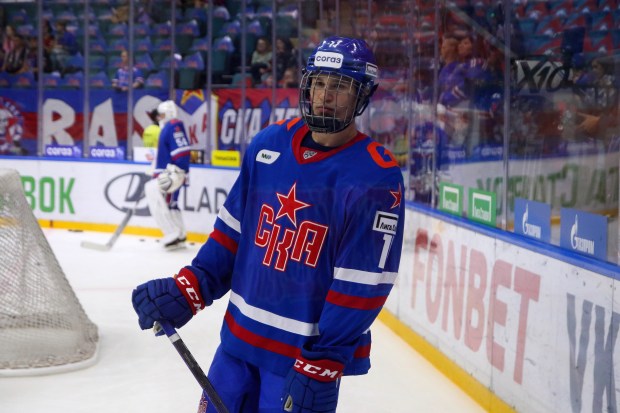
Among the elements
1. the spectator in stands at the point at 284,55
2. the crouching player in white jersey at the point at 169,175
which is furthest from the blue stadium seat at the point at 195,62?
the crouching player in white jersey at the point at 169,175

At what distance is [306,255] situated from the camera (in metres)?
1.70

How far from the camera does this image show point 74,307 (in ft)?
12.6

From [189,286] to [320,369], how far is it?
34 centimetres

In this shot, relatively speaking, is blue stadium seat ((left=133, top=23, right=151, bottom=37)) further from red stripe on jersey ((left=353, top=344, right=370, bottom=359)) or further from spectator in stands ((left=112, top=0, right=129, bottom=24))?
red stripe on jersey ((left=353, top=344, right=370, bottom=359))

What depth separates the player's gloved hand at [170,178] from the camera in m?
6.87

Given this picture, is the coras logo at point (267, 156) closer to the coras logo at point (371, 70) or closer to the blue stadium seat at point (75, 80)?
the coras logo at point (371, 70)

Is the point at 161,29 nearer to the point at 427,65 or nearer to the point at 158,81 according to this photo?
the point at 158,81

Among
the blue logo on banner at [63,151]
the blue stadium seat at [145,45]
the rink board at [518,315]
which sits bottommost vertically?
the rink board at [518,315]

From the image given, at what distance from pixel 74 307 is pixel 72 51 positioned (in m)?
6.33

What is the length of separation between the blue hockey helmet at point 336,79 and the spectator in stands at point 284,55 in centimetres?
687

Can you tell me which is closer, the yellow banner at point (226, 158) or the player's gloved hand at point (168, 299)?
the player's gloved hand at point (168, 299)

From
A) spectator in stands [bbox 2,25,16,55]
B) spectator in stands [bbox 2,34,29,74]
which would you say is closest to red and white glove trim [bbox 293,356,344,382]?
spectator in stands [bbox 2,34,29,74]

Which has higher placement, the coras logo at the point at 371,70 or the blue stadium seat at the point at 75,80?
the blue stadium seat at the point at 75,80

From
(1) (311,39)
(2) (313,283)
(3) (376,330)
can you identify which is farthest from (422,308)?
(1) (311,39)
